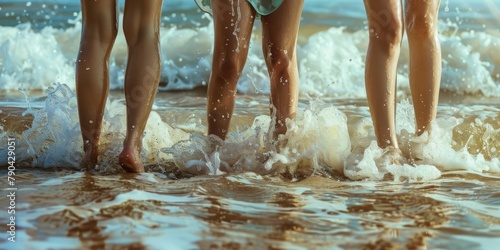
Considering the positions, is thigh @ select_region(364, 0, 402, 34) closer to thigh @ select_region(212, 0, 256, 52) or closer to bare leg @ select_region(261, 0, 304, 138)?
bare leg @ select_region(261, 0, 304, 138)

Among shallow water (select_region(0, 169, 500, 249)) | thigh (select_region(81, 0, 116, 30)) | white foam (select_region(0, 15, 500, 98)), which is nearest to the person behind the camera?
shallow water (select_region(0, 169, 500, 249))

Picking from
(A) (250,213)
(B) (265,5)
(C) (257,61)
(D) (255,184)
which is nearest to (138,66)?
(B) (265,5)

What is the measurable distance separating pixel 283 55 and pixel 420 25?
0.70 metres

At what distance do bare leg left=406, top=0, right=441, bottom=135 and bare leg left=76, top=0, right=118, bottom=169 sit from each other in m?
1.48

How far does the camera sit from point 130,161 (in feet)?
13.4

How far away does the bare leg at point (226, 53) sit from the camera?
4.12m

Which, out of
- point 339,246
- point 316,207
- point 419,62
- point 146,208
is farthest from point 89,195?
point 419,62

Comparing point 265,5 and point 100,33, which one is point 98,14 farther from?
point 265,5

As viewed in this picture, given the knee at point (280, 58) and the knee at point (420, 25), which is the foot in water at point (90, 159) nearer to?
the knee at point (280, 58)

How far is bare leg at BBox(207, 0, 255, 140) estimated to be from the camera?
13.5ft

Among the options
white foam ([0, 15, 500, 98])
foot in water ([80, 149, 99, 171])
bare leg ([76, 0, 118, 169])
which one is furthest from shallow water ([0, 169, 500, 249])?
white foam ([0, 15, 500, 98])

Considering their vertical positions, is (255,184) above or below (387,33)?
below

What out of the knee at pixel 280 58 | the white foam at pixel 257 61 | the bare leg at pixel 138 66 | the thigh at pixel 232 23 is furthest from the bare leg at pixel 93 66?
the white foam at pixel 257 61

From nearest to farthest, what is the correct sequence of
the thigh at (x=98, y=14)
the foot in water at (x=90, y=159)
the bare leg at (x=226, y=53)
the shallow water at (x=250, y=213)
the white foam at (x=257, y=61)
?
the shallow water at (x=250, y=213) → the thigh at (x=98, y=14) → the bare leg at (x=226, y=53) → the foot in water at (x=90, y=159) → the white foam at (x=257, y=61)
